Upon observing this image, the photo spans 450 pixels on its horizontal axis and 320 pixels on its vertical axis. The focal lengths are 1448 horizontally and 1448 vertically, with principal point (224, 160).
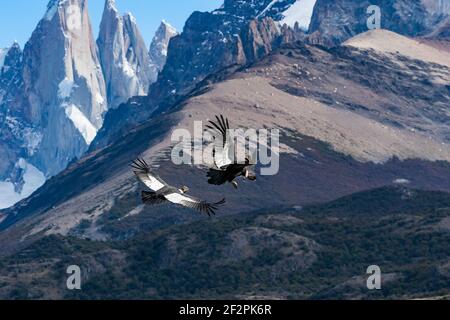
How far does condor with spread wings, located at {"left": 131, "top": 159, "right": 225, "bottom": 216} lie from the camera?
35250 mm

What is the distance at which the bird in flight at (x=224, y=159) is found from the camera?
33.5 meters

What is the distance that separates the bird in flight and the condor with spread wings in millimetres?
721

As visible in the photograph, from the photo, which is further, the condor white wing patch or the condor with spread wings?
the condor white wing patch

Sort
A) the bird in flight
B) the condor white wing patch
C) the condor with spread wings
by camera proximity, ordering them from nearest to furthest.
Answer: the bird in flight < the condor with spread wings < the condor white wing patch

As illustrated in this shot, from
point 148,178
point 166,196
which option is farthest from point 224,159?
point 148,178

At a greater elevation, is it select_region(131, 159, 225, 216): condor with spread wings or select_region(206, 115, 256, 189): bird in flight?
select_region(206, 115, 256, 189): bird in flight

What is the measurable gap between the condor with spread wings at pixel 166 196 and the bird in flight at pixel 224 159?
72 centimetres

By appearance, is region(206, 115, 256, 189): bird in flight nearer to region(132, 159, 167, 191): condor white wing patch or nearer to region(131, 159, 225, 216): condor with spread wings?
region(131, 159, 225, 216): condor with spread wings

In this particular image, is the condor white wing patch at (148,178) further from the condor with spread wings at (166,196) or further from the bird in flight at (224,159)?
the bird in flight at (224,159)

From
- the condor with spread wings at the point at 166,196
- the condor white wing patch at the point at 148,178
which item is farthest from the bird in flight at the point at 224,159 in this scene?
the condor white wing patch at the point at 148,178

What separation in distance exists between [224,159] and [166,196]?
98.9 inches

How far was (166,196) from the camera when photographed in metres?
35.9

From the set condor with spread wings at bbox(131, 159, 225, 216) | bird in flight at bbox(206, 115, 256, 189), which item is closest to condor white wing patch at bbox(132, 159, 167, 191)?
condor with spread wings at bbox(131, 159, 225, 216)
